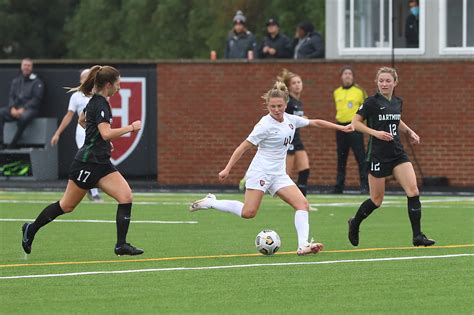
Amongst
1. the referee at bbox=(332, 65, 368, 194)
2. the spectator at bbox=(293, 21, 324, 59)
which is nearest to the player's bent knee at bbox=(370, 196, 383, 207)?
the referee at bbox=(332, 65, 368, 194)

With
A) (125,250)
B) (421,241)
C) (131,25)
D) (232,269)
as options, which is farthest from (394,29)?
(131,25)

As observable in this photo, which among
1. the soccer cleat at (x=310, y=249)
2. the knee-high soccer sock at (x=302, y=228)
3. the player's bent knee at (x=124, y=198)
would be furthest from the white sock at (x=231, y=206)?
the player's bent knee at (x=124, y=198)

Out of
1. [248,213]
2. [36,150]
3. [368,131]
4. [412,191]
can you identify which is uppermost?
[368,131]

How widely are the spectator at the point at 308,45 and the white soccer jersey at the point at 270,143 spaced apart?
13691mm

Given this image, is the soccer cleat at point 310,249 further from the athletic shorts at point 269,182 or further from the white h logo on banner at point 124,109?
the white h logo on banner at point 124,109

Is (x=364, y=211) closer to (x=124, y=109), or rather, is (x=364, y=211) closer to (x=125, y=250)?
(x=125, y=250)

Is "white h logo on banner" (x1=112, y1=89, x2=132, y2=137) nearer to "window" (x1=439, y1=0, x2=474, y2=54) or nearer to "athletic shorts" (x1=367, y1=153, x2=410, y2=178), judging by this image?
"window" (x1=439, y1=0, x2=474, y2=54)

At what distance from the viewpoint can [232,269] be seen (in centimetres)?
1345

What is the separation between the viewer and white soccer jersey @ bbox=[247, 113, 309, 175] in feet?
49.5

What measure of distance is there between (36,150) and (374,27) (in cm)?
716

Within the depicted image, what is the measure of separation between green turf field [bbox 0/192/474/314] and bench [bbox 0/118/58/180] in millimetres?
9117

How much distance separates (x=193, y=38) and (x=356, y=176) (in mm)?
27051

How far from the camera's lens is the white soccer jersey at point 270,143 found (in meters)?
15.1

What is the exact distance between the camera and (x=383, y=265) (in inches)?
537
